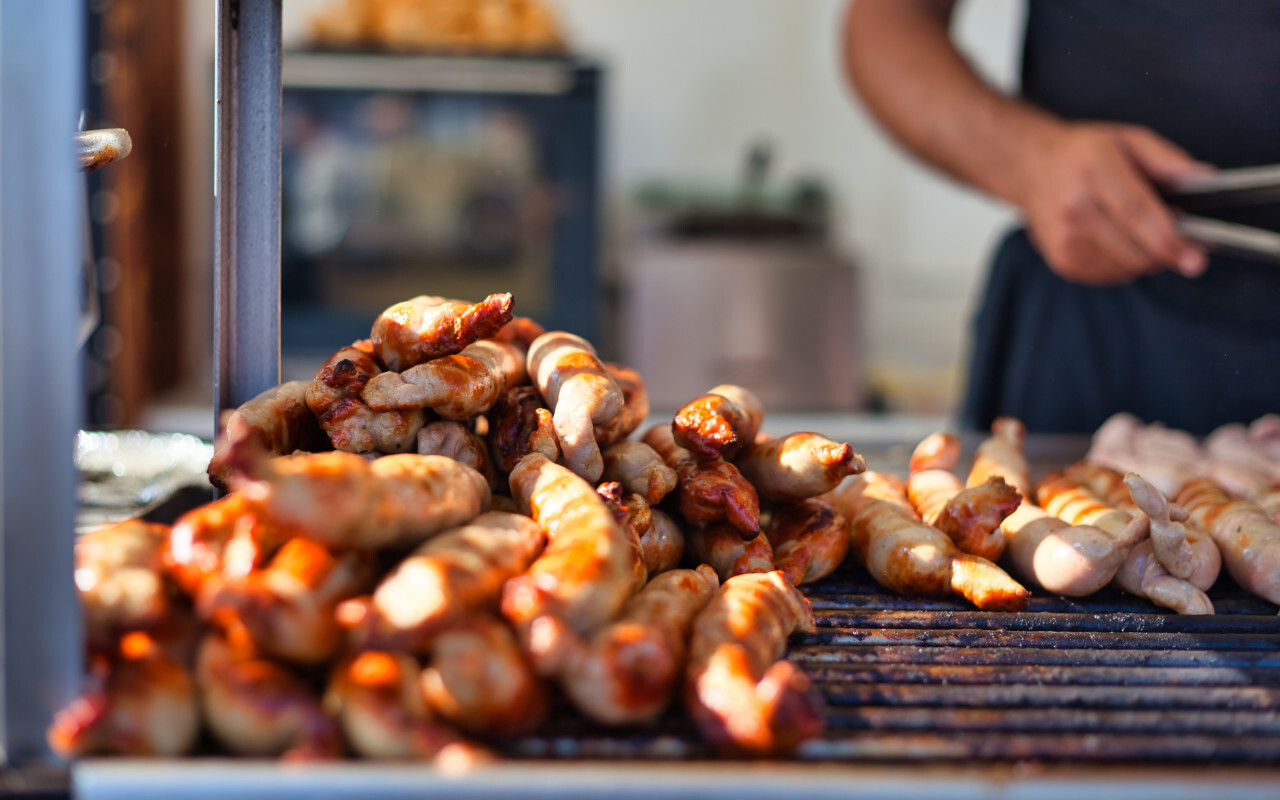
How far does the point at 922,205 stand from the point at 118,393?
2846 millimetres

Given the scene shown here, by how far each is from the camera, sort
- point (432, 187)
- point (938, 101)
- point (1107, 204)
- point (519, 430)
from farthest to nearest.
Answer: point (432, 187), point (938, 101), point (1107, 204), point (519, 430)

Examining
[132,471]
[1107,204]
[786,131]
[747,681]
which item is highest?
[786,131]

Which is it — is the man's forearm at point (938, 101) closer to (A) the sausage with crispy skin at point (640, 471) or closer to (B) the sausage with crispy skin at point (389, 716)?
(A) the sausage with crispy skin at point (640, 471)

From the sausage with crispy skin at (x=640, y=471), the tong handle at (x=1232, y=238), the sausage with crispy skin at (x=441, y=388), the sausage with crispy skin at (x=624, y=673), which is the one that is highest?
the tong handle at (x=1232, y=238)

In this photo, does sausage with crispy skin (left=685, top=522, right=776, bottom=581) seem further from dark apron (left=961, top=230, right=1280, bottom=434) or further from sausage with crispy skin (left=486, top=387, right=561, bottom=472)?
dark apron (left=961, top=230, right=1280, bottom=434)

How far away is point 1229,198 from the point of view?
138 centimetres

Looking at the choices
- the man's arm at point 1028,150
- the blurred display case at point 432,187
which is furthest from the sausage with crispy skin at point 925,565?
the blurred display case at point 432,187

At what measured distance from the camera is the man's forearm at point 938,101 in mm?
1787

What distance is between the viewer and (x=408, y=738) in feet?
1.66

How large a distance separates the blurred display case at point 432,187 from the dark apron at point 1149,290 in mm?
1312

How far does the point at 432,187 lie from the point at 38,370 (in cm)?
257

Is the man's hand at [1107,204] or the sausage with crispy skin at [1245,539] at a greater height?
the man's hand at [1107,204]

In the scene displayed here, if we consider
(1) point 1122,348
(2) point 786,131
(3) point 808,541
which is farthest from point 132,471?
(2) point 786,131

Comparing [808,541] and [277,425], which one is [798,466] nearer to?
[808,541]
